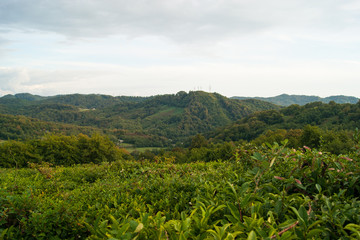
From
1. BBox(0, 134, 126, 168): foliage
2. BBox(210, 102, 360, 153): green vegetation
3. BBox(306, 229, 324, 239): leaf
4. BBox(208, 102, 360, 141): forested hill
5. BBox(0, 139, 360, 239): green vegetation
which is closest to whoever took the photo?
BBox(306, 229, 324, 239): leaf

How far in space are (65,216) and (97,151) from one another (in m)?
20.1

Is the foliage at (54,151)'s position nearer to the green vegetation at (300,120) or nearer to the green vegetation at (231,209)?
the green vegetation at (231,209)

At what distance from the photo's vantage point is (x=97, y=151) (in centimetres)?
2134

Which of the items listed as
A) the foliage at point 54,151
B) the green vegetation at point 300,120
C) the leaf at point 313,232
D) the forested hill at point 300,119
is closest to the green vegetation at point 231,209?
the leaf at point 313,232

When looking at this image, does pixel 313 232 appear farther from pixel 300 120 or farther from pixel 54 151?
pixel 300 120

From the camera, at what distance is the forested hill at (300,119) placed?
207ft

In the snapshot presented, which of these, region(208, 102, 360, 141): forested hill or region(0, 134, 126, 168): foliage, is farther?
region(208, 102, 360, 141): forested hill

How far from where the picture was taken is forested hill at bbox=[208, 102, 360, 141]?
63.1 m

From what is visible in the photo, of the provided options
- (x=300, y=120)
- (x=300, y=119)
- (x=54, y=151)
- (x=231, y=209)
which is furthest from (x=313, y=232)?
(x=300, y=119)

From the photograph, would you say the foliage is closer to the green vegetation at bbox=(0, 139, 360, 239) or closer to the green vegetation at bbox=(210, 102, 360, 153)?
the green vegetation at bbox=(0, 139, 360, 239)

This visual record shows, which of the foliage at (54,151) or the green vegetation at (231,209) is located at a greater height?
the green vegetation at (231,209)

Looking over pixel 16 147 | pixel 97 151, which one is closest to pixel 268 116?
pixel 97 151

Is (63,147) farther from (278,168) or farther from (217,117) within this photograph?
(217,117)

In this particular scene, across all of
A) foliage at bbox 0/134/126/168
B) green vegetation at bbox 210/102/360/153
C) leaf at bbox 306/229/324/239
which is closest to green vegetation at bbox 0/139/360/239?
leaf at bbox 306/229/324/239
